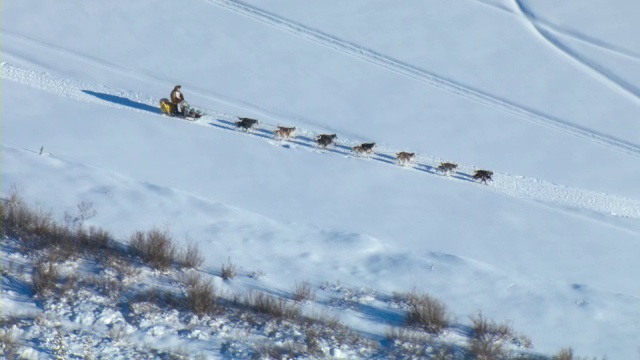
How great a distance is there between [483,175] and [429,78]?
452 cm

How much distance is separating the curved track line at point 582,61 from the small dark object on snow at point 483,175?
5680 millimetres

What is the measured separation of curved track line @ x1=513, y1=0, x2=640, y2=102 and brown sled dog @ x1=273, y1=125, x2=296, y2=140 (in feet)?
26.0

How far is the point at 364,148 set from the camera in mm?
19922

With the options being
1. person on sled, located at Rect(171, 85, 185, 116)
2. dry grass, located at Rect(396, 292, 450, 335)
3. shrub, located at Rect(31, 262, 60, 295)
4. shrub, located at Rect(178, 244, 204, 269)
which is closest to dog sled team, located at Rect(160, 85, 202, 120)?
person on sled, located at Rect(171, 85, 185, 116)

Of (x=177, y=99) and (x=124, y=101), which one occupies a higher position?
(x=177, y=99)

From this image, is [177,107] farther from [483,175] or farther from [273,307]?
[273,307]

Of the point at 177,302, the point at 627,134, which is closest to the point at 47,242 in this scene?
the point at 177,302

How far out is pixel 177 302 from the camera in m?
14.3

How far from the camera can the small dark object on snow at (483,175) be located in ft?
63.5

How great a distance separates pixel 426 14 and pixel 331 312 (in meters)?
13.1

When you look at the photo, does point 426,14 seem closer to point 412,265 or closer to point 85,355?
point 412,265

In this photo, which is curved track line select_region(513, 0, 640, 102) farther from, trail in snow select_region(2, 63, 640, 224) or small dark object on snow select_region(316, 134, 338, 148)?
small dark object on snow select_region(316, 134, 338, 148)

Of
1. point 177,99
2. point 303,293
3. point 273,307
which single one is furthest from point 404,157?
point 273,307

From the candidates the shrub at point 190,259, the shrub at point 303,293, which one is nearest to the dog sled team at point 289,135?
the shrub at point 190,259
